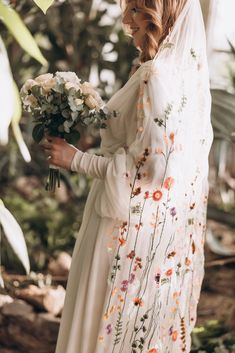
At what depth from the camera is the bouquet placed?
2209 mm

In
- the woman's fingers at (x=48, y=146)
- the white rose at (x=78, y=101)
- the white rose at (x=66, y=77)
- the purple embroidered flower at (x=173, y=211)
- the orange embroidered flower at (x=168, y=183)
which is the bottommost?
the purple embroidered flower at (x=173, y=211)

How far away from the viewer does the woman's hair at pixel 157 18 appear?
2.21 metres

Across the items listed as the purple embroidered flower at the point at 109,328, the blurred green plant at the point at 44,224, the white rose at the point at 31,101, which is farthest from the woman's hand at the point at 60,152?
the blurred green plant at the point at 44,224

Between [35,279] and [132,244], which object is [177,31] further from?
[35,279]

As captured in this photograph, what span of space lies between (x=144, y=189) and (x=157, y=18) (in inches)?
22.5

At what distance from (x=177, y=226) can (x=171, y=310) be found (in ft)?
1.04

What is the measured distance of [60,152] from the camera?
2322mm

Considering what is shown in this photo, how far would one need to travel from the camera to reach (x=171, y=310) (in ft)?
8.00

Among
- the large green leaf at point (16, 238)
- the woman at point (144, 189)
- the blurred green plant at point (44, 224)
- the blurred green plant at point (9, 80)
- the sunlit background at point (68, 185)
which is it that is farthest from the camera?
the blurred green plant at point (44, 224)

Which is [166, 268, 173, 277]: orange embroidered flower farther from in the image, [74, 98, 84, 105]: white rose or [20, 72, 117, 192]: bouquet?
[74, 98, 84, 105]: white rose

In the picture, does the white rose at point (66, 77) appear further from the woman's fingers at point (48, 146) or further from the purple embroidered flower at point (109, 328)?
the purple embroidered flower at point (109, 328)

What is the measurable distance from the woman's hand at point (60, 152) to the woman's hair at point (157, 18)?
1.37 ft

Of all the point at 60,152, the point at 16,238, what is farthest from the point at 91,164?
the point at 16,238

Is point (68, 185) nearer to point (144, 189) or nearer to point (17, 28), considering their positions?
point (144, 189)
